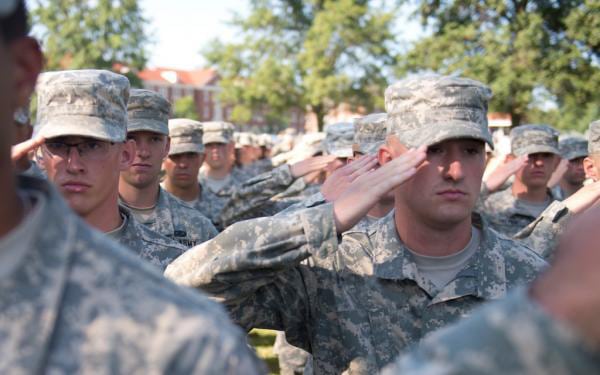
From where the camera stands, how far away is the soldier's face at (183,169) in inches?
327

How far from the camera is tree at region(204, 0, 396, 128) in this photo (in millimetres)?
47938

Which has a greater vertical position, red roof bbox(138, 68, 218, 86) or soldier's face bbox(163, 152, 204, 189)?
soldier's face bbox(163, 152, 204, 189)

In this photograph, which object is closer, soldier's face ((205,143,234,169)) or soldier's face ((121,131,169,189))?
soldier's face ((121,131,169,189))

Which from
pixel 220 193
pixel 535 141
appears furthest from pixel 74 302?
pixel 535 141

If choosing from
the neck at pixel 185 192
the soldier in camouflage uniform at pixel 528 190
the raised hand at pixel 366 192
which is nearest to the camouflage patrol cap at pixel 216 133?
the neck at pixel 185 192

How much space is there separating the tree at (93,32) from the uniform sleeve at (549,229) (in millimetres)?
45423

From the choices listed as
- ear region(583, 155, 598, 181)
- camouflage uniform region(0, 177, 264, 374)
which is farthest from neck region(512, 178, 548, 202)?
camouflage uniform region(0, 177, 264, 374)

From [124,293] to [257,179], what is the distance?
5384mm

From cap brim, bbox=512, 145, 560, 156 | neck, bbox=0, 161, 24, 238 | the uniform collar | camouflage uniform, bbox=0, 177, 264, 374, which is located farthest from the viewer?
cap brim, bbox=512, 145, 560, 156

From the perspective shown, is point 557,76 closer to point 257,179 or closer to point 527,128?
point 527,128

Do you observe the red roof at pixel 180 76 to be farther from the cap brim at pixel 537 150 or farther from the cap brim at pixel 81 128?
the cap brim at pixel 81 128

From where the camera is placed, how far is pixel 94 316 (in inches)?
64.0

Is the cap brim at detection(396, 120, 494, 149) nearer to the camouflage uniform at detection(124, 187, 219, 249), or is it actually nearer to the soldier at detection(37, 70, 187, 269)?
the soldier at detection(37, 70, 187, 269)

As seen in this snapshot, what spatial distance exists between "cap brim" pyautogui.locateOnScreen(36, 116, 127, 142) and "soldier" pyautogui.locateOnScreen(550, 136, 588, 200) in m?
7.55
